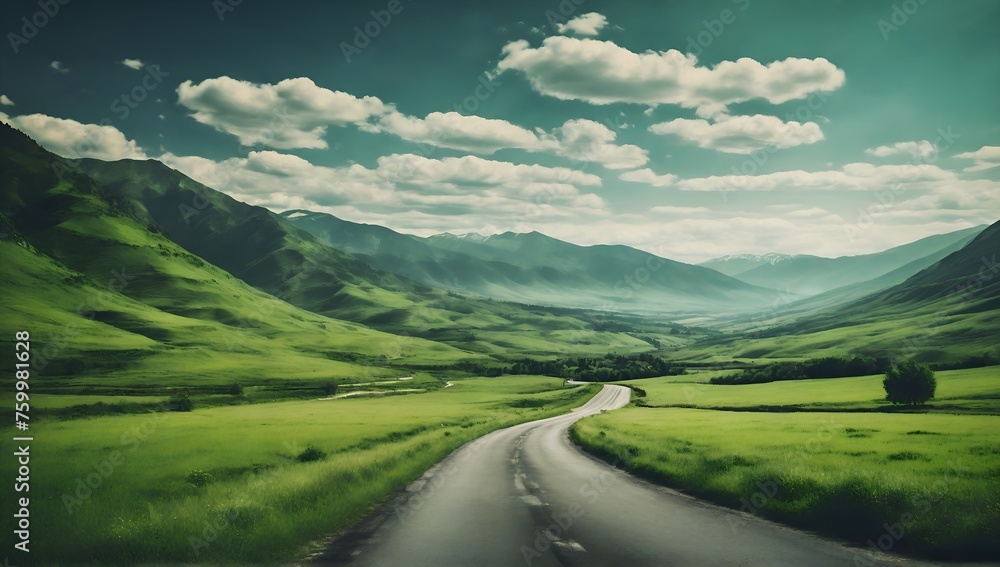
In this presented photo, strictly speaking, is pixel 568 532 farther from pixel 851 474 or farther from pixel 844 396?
pixel 844 396

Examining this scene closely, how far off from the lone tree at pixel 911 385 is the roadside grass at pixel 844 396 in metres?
1.72

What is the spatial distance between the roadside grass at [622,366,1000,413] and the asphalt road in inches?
2623

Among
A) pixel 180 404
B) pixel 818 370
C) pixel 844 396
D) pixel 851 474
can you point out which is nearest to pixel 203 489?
pixel 851 474

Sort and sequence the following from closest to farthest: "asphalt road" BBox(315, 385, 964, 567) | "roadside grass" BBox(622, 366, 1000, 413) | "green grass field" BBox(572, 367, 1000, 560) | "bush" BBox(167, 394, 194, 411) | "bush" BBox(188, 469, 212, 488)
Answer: "asphalt road" BBox(315, 385, 964, 567)
"green grass field" BBox(572, 367, 1000, 560)
"bush" BBox(188, 469, 212, 488)
"roadside grass" BBox(622, 366, 1000, 413)
"bush" BBox(167, 394, 194, 411)

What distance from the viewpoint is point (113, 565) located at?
13.9 meters

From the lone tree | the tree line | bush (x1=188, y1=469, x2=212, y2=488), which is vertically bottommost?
the tree line

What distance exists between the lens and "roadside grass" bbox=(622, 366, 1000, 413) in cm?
7227

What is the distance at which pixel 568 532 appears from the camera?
1616 centimetres

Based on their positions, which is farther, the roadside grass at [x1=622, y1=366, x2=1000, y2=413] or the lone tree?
the lone tree

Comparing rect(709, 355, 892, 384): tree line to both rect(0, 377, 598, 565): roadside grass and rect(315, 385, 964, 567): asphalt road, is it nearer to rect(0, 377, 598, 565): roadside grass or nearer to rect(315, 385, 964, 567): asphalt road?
rect(0, 377, 598, 565): roadside grass

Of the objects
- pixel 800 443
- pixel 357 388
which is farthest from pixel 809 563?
pixel 357 388

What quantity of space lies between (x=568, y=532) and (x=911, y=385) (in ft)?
269

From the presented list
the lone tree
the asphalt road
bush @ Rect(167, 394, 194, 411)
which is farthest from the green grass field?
bush @ Rect(167, 394, 194, 411)

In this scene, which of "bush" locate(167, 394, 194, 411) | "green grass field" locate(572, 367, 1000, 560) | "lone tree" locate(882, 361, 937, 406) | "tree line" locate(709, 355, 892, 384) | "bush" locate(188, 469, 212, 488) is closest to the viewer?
"green grass field" locate(572, 367, 1000, 560)
